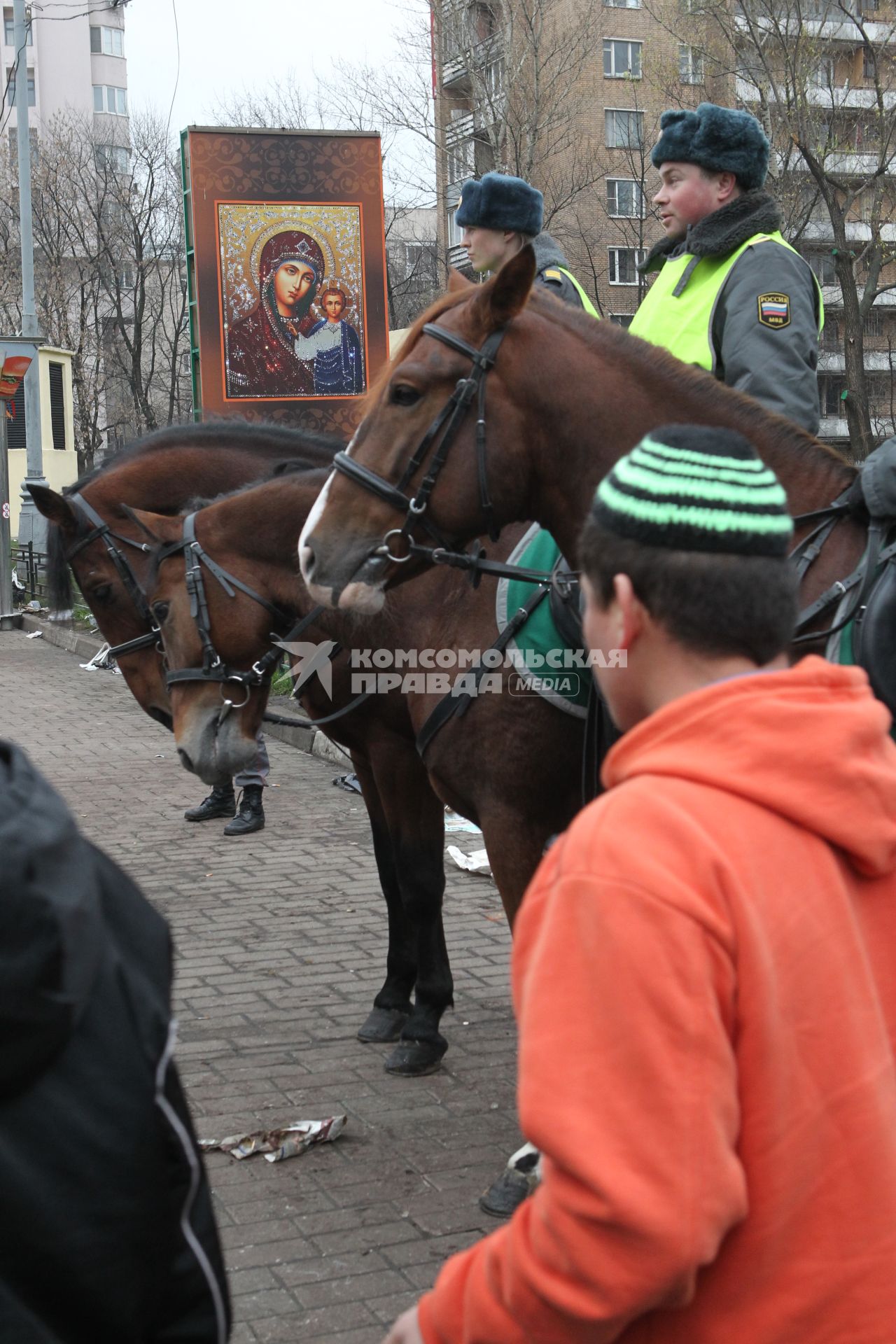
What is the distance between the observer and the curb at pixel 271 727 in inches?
458

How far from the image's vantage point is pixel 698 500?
5.00 feet

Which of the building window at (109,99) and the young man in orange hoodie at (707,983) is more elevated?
the building window at (109,99)

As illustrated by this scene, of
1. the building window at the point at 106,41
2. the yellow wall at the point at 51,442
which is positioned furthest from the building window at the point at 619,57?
the building window at the point at 106,41

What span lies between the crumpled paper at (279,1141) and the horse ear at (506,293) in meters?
2.59

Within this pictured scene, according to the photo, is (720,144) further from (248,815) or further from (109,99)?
(109,99)

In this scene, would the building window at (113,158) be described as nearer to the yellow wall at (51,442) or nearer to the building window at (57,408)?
the yellow wall at (51,442)

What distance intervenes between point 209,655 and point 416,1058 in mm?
1661

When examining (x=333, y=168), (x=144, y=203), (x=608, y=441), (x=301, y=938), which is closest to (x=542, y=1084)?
(x=608, y=441)

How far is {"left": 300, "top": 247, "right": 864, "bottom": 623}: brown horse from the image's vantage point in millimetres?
3457

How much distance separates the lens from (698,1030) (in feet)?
4.38

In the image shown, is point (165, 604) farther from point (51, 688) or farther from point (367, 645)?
point (51, 688)

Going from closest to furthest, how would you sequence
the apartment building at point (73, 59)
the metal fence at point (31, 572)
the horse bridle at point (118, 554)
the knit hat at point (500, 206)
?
the knit hat at point (500, 206)
the horse bridle at point (118, 554)
the metal fence at point (31, 572)
the apartment building at point (73, 59)

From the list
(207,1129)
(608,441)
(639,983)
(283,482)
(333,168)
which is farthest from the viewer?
(333,168)

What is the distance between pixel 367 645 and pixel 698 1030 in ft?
12.0
